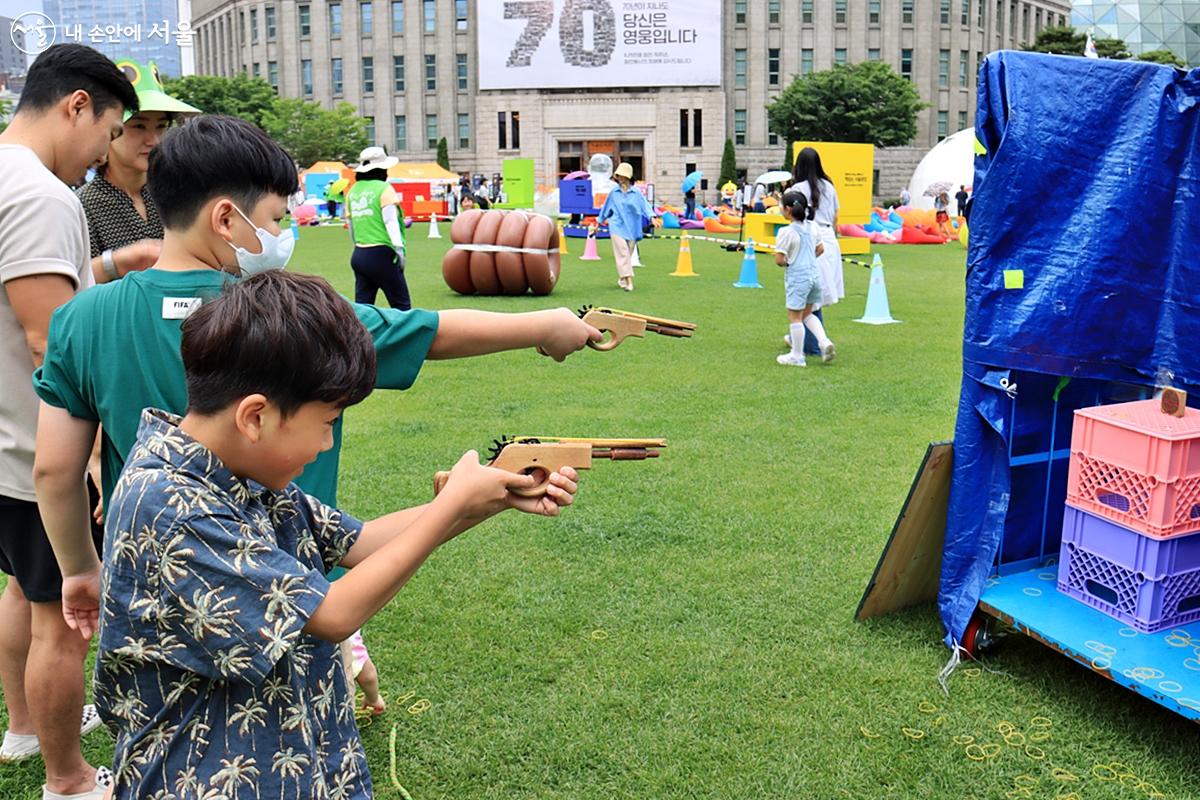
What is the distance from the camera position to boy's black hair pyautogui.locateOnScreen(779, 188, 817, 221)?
9.65 metres

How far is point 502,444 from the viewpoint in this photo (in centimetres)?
214

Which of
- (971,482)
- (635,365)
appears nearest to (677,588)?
(971,482)

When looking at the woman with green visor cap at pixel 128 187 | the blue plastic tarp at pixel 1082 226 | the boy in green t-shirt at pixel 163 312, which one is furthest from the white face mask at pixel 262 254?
the blue plastic tarp at pixel 1082 226

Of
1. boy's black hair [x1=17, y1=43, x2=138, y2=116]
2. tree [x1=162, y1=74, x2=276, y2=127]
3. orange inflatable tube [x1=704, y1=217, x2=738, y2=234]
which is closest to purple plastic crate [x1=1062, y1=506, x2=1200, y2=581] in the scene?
boy's black hair [x1=17, y1=43, x2=138, y2=116]

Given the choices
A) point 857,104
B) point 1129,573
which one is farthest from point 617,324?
point 857,104

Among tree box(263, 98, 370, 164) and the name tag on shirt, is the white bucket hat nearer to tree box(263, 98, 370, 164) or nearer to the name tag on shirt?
the name tag on shirt

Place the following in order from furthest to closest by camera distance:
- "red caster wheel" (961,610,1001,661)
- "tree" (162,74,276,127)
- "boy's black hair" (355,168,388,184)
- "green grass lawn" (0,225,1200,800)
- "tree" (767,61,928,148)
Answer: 1. "tree" (162,74,276,127)
2. "tree" (767,61,928,148)
3. "boy's black hair" (355,168,388,184)
4. "red caster wheel" (961,610,1001,661)
5. "green grass lawn" (0,225,1200,800)

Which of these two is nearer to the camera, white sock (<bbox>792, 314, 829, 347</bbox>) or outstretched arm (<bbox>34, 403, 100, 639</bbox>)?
outstretched arm (<bbox>34, 403, 100, 639</bbox>)

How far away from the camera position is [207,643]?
1647 mm

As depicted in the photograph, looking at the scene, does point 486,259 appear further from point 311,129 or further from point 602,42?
point 602,42

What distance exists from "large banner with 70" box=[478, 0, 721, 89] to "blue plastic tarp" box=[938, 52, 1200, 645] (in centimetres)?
6806

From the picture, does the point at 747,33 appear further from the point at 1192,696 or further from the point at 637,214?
the point at 1192,696

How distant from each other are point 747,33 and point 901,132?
1482 cm

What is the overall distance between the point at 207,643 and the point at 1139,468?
3248 millimetres
